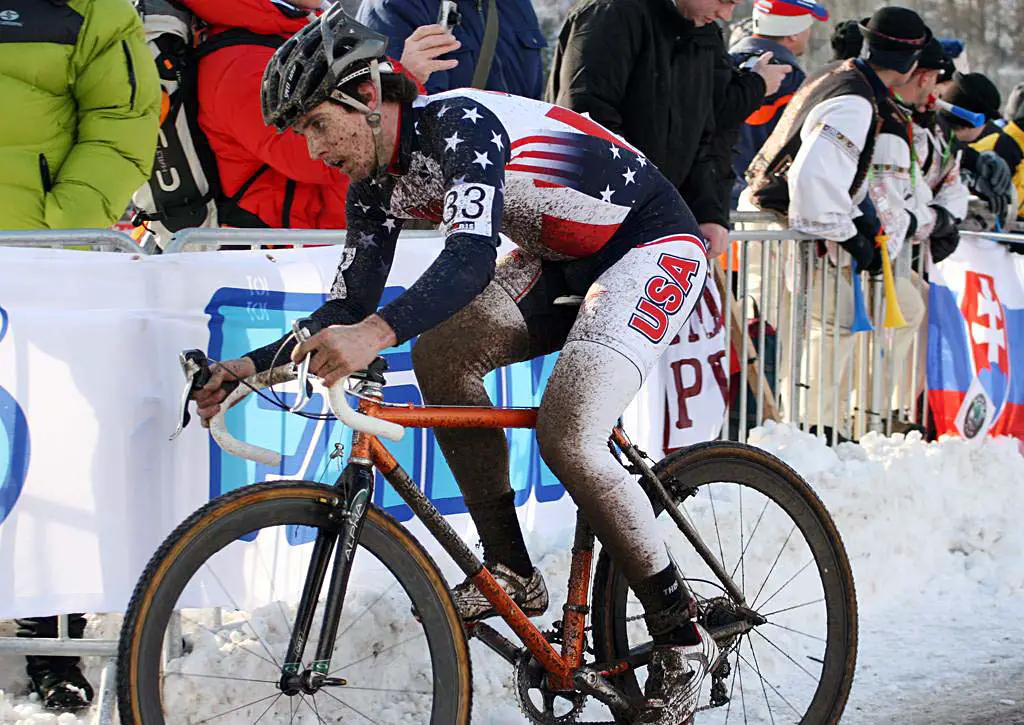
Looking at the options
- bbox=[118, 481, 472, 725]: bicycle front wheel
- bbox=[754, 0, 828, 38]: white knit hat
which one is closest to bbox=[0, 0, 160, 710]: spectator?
bbox=[118, 481, 472, 725]: bicycle front wheel

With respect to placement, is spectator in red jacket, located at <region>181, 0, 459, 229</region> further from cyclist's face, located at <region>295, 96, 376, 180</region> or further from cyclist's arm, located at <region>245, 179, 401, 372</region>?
cyclist's face, located at <region>295, 96, 376, 180</region>

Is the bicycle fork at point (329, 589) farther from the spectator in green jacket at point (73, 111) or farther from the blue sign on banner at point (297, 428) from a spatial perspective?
the spectator in green jacket at point (73, 111)

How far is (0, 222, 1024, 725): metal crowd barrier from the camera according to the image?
7.15 metres

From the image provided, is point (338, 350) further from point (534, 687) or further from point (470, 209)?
point (534, 687)

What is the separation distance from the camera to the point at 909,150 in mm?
8023

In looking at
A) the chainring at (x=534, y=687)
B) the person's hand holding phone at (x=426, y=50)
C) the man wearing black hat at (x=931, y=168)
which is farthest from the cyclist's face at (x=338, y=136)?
the man wearing black hat at (x=931, y=168)

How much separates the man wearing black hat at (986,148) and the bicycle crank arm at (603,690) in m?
6.34

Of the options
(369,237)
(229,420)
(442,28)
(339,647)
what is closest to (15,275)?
(229,420)

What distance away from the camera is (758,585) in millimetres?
4828

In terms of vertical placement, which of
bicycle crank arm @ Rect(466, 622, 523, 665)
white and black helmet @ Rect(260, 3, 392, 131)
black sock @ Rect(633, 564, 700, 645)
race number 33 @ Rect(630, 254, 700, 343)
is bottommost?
bicycle crank arm @ Rect(466, 622, 523, 665)

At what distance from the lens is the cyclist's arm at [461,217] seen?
3.25m

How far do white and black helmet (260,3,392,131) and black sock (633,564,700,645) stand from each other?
60.5 inches

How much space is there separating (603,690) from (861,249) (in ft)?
14.3

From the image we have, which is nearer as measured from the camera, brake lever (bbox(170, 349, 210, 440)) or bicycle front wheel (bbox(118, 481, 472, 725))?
bicycle front wheel (bbox(118, 481, 472, 725))
